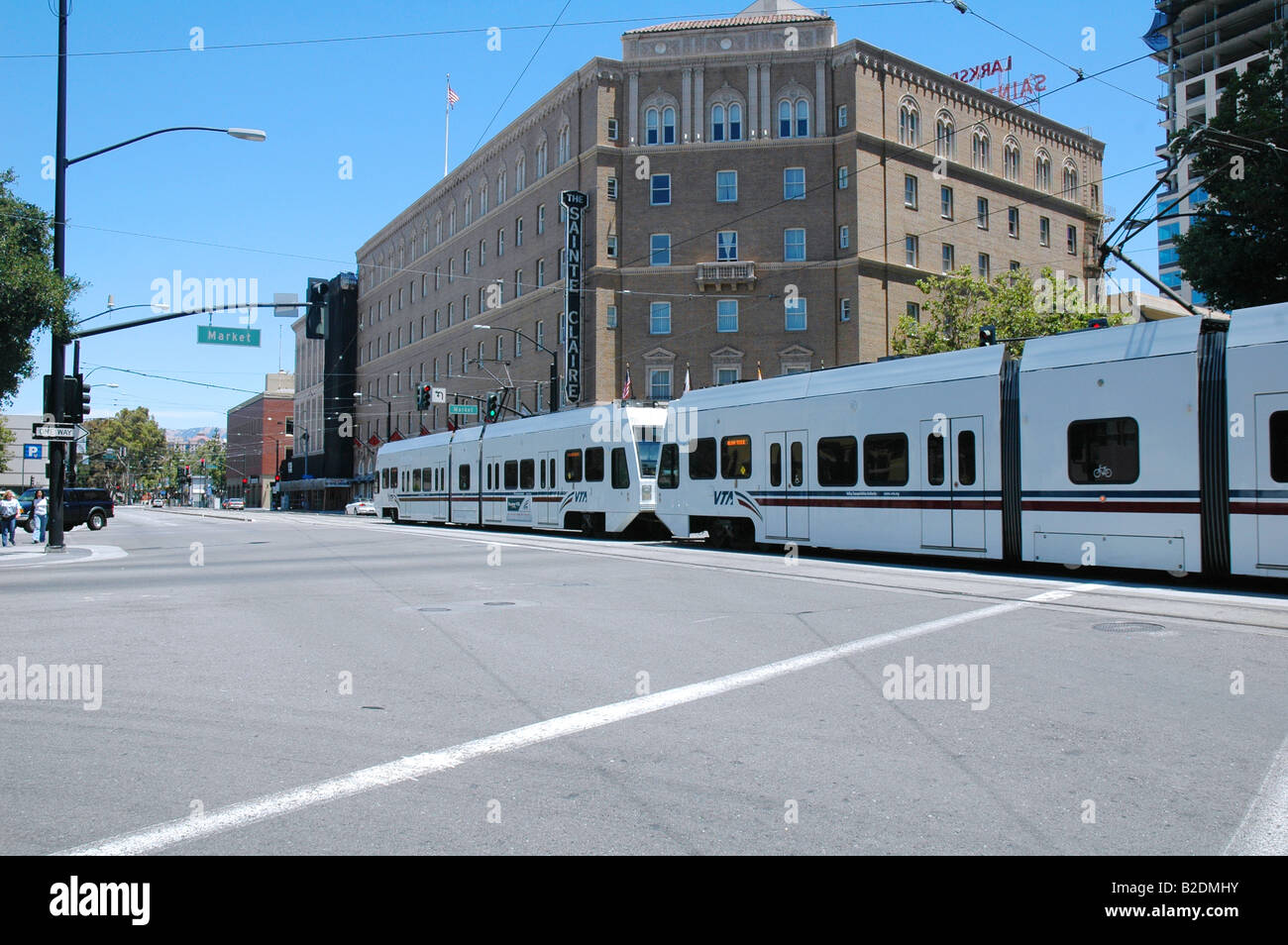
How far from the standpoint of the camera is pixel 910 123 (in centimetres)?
4984

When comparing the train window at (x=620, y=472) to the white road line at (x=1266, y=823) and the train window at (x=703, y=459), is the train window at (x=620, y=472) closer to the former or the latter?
the train window at (x=703, y=459)

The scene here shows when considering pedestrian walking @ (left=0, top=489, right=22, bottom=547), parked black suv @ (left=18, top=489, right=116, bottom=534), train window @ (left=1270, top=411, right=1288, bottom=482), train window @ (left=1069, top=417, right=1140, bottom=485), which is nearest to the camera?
train window @ (left=1270, top=411, right=1288, bottom=482)

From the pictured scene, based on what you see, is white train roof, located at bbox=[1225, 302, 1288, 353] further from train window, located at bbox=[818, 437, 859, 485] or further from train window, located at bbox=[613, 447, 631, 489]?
train window, located at bbox=[613, 447, 631, 489]

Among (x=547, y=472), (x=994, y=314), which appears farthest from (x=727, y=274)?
(x=547, y=472)

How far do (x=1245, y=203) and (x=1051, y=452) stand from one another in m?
13.5

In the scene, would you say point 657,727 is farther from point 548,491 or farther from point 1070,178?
point 1070,178

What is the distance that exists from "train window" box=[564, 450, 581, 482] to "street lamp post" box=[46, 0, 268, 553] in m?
11.9

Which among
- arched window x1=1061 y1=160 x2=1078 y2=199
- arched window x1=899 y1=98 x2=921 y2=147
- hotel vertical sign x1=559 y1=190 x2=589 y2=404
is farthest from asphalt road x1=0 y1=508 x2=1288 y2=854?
arched window x1=1061 y1=160 x2=1078 y2=199

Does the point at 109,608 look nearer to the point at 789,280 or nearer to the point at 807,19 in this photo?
the point at 789,280

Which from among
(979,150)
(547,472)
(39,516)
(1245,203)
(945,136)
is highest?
(979,150)

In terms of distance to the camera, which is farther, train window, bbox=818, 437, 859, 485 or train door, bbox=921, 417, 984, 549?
train window, bbox=818, 437, 859, 485

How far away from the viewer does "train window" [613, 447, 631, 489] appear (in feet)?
86.3

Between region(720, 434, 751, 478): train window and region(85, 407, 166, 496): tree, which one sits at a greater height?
region(85, 407, 166, 496): tree
